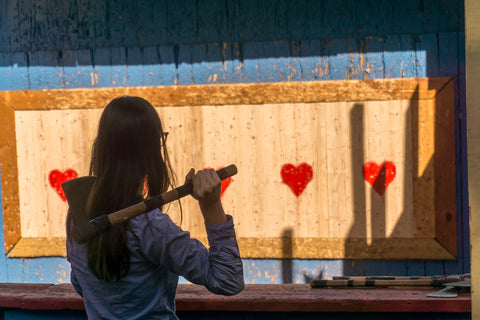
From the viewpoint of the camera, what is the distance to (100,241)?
6.57 ft

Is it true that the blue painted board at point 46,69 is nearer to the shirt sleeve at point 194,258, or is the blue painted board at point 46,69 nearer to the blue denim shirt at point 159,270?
the blue denim shirt at point 159,270

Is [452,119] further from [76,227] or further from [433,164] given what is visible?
[76,227]

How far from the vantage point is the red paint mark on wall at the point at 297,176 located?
566 centimetres

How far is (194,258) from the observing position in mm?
1949

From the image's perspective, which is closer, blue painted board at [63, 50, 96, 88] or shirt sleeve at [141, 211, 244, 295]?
shirt sleeve at [141, 211, 244, 295]

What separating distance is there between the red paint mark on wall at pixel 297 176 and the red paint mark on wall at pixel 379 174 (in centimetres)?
53

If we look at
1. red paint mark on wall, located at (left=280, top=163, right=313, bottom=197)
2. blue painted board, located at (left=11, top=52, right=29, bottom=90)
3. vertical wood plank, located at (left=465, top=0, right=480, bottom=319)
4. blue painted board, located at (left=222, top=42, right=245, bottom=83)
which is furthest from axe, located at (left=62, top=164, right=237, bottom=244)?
blue painted board, located at (left=11, top=52, right=29, bottom=90)

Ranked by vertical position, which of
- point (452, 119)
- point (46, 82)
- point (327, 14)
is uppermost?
point (327, 14)

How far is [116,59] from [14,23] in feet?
3.69

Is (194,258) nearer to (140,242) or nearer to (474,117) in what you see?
(140,242)

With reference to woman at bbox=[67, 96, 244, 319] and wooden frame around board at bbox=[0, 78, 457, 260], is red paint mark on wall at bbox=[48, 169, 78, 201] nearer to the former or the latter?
wooden frame around board at bbox=[0, 78, 457, 260]

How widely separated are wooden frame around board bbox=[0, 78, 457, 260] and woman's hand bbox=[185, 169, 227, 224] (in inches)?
148

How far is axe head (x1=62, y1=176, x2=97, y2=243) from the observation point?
199cm

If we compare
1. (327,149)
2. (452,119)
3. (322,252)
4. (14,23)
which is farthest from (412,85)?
(14,23)
